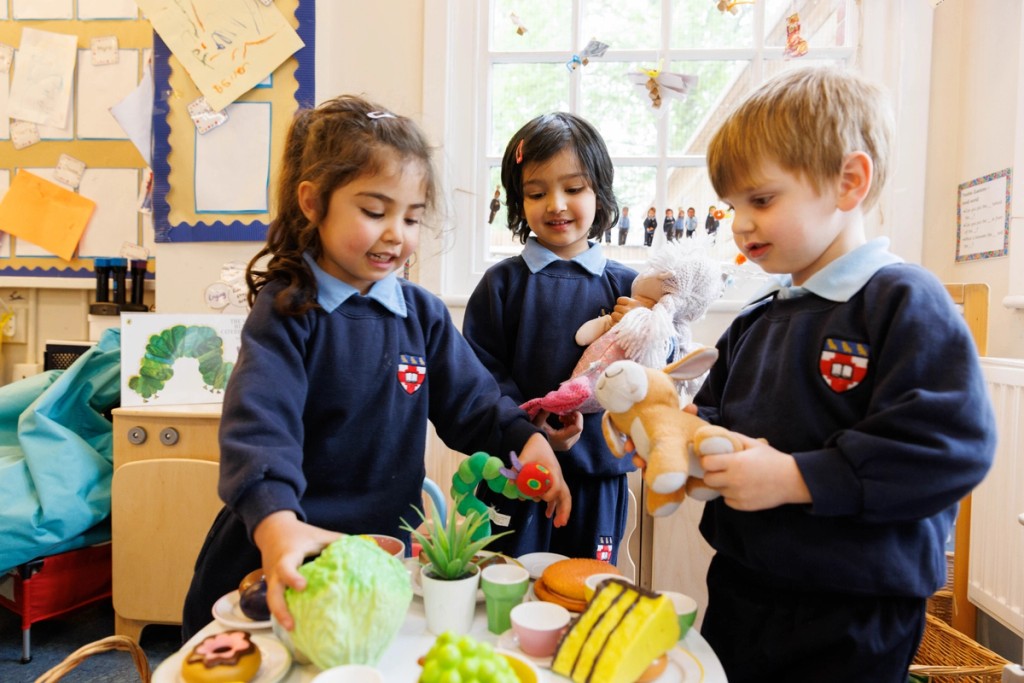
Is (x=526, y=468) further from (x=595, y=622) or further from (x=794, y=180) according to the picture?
(x=794, y=180)

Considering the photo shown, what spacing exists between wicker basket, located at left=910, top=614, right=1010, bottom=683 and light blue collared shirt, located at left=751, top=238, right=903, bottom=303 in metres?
0.91

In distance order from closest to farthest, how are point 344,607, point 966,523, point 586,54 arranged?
point 344,607, point 966,523, point 586,54

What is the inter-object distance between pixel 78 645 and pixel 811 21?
2.66 metres

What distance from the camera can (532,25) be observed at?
2057mm

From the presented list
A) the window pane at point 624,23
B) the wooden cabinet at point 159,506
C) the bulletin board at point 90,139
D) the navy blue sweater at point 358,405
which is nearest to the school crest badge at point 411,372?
the navy blue sweater at point 358,405

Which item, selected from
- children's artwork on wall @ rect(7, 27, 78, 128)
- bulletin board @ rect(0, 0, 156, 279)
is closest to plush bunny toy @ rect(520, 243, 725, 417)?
bulletin board @ rect(0, 0, 156, 279)

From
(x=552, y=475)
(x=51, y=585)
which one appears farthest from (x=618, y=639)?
(x=51, y=585)

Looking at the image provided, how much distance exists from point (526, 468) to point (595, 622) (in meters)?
0.28

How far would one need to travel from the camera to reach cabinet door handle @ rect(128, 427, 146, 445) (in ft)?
5.73

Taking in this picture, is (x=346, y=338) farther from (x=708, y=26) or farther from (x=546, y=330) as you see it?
(x=708, y=26)

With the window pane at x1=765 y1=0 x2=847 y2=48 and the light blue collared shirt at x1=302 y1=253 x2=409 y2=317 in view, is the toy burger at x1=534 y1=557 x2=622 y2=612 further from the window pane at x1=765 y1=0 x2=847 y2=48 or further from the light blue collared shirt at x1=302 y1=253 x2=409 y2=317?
the window pane at x1=765 y1=0 x2=847 y2=48

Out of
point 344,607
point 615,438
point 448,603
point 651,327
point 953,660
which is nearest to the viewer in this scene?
point 344,607

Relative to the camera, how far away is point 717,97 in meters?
2.03

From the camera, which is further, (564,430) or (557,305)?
(557,305)
